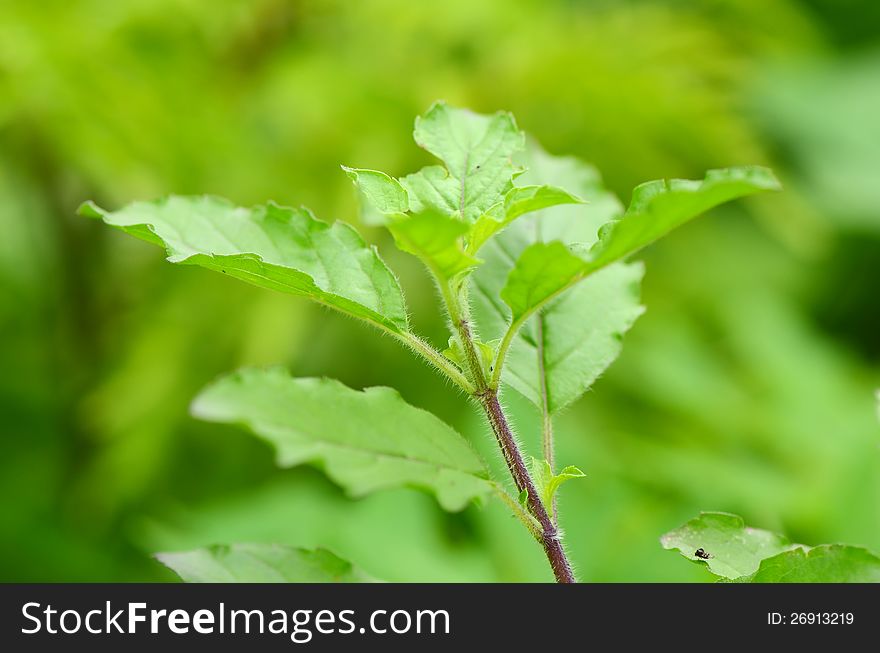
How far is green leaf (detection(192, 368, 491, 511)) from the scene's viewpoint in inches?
10.0

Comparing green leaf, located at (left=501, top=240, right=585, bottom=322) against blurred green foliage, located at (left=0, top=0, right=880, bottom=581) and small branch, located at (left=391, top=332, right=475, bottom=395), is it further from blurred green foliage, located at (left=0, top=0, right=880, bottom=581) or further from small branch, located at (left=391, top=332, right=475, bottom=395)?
blurred green foliage, located at (left=0, top=0, right=880, bottom=581)

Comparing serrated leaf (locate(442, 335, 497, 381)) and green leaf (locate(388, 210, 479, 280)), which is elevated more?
green leaf (locate(388, 210, 479, 280))

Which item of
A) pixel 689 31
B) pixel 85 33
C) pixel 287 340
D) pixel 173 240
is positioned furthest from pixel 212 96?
pixel 173 240

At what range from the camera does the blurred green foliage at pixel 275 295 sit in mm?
1043

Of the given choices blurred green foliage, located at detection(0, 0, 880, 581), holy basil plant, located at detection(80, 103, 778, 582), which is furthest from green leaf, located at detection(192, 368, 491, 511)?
blurred green foliage, located at detection(0, 0, 880, 581)

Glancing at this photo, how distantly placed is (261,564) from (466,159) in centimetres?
16

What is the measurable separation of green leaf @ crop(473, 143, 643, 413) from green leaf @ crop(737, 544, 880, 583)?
10cm

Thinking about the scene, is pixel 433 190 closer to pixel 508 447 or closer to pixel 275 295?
pixel 508 447

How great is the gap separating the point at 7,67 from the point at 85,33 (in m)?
0.10

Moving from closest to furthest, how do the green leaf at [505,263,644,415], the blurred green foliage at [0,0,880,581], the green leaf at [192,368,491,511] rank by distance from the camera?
the green leaf at [192,368,491,511], the green leaf at [505,263,644,415], the blurred green foliage at [0,0,880,581]

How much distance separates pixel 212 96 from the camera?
3.82 feet

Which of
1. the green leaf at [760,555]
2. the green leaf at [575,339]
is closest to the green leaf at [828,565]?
the green leaf at [760,555]

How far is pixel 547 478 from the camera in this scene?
308 mm
